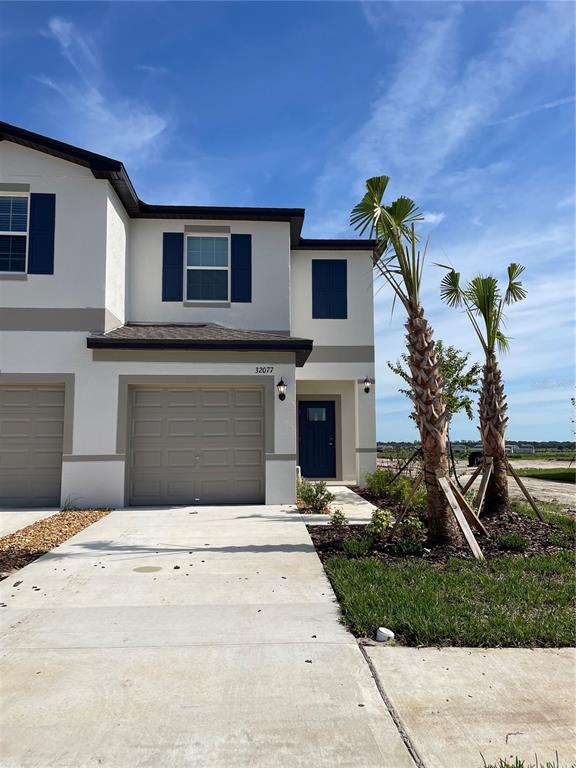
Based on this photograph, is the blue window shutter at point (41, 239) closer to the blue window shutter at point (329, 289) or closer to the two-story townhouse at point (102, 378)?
the two-story townhouse at point (102, 378)

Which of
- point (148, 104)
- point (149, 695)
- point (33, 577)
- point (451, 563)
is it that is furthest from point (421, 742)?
point (148, 104)

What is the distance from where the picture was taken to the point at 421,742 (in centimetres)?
303

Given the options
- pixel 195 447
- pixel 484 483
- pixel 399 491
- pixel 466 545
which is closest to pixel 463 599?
pixel 466 545

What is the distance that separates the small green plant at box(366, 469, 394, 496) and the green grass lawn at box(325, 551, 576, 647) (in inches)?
232

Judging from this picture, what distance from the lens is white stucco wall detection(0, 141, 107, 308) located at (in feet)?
37.1

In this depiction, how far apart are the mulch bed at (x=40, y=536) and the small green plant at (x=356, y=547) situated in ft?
13.6

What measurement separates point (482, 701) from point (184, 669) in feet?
6.84

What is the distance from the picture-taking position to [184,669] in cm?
393

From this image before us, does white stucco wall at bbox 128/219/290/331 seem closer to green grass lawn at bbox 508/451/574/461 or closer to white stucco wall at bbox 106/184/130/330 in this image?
white stucco wall at bbox 106/184/130/330

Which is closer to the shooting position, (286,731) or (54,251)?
(286,731)

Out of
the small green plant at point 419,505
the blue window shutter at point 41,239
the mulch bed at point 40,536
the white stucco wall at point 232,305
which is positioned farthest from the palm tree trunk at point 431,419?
the blue window shutter at point 41,239

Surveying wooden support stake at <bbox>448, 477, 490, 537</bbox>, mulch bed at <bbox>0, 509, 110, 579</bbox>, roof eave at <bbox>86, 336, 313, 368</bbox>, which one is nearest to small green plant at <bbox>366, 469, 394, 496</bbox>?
roof eave at <bbox>86, 336, 313, 368</bbox>

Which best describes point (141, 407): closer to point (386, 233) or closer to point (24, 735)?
point (386, 233)

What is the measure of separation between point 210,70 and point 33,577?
28.1 feet
